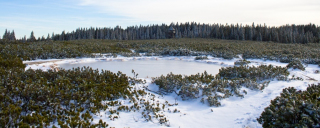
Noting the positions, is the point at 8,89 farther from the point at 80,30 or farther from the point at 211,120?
the point at 80,30

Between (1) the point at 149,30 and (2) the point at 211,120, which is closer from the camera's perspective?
(2) the point at 211,120

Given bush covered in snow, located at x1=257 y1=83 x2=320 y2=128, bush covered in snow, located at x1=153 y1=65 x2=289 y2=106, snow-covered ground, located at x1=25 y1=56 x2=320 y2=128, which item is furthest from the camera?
bush covered in snow, located at x1=153 y1=65 x2=289 y2=106

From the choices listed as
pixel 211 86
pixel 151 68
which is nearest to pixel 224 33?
pixel 151 68

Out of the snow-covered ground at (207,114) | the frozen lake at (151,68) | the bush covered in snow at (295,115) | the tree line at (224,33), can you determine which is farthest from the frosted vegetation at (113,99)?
the tree line at (224,33)

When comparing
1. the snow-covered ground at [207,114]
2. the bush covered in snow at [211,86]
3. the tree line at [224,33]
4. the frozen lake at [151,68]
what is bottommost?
the snow-covered ground at [207,114]

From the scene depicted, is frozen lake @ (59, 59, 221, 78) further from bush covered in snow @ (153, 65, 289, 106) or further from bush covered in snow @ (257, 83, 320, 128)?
bush covered in snow @ (257, 83, 320, 128)

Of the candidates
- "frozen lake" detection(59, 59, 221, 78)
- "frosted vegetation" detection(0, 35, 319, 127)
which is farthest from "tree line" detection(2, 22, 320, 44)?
"frosted vegetation" detection(0, 35, 319, 127)

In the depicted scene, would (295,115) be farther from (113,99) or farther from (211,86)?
(113,99)

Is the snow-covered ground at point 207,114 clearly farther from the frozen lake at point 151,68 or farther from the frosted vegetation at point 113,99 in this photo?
the frozen lake at point 151,68

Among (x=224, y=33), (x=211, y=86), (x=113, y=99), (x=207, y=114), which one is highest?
(x=224, y=33)

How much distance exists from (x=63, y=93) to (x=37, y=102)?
86 cm

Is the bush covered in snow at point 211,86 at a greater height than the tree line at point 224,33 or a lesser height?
lesser

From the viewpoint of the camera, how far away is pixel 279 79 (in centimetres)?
1216

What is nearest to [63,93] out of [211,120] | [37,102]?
[37,102]
